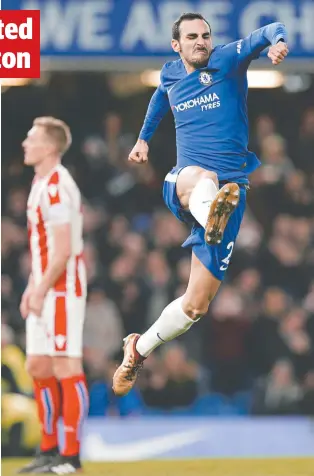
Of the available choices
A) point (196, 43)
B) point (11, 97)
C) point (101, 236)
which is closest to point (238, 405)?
point (101, 236)

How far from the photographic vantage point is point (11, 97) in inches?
655

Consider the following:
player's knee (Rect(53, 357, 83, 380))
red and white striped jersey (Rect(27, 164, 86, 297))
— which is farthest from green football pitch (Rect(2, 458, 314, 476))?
red and white striped jersey (Rect(27, 164, 86, 297))

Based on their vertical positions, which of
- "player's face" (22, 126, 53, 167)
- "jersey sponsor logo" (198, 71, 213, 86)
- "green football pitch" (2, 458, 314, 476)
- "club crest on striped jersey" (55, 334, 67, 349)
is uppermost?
"jersey sponsor logo" (198, 71, 213, 86)

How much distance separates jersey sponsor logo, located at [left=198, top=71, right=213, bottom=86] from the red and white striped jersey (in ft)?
7.46

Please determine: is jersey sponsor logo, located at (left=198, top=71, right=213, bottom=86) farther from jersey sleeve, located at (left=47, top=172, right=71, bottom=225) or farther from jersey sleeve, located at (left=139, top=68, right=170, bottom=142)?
jersey sleeve, located at (left=47, top=172, right=71, bottom=225)

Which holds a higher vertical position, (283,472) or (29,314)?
(29,314)

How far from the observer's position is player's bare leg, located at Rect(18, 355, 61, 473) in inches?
433

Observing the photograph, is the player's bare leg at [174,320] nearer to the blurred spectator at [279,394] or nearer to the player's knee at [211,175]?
the player's knee at [211,175]

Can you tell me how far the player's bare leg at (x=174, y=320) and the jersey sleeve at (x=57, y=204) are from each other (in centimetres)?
167

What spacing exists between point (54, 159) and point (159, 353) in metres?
4.00

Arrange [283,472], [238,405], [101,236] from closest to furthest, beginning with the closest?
[283,472] → [238,405] → [101,236]

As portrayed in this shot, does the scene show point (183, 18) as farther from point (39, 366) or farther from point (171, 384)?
point (171, 384)

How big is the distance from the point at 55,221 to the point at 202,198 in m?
2.44

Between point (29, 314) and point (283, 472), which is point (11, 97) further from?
point (283, 472)
